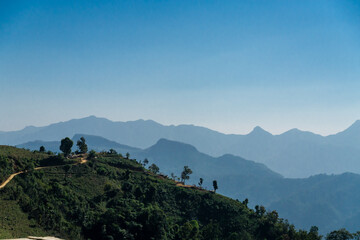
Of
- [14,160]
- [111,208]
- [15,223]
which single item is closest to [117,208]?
[111,208]

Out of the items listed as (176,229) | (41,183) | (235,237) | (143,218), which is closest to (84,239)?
(143,218)

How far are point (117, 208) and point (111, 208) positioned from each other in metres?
2.80

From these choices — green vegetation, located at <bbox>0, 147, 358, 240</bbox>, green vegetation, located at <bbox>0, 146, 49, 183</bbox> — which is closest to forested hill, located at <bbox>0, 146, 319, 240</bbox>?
green vegetation, located at <bbox>0, 147, 358, 240</bbox>

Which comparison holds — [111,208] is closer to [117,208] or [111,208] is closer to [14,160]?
[117,208]

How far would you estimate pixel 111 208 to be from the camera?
6600cm

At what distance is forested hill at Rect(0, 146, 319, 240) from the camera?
51.9 m

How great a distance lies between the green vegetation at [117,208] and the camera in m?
52.8

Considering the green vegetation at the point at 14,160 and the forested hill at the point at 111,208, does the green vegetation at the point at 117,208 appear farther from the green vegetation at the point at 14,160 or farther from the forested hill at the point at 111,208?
the green vegetation at the point at 14,160

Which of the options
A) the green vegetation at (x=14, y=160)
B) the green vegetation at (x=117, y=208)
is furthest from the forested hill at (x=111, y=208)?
the green vegetation at (x=14, y=160)

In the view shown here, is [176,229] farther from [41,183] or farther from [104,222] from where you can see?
[41,183]

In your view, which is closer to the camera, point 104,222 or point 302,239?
point 104,222

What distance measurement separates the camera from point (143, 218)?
203ft

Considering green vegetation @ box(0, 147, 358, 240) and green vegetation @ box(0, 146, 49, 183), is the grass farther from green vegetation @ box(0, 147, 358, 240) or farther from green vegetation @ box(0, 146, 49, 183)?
green vegetation @ box(0, 146, 49, 183)

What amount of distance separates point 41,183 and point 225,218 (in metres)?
67.2
